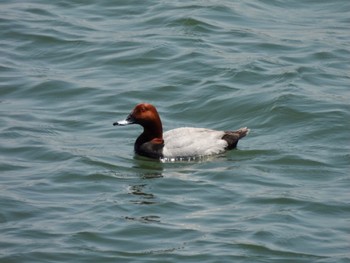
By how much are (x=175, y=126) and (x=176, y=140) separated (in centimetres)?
150

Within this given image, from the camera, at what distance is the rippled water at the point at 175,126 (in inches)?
443

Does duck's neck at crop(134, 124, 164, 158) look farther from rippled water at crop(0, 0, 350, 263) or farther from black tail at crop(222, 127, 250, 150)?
black tail at crop(222, 127, 250, 150)

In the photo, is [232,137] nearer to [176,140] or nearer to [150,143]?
[176,140]

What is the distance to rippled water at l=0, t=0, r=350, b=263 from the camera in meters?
11.3

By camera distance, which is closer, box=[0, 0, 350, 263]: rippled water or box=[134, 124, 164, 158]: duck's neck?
box=[0, 0, 350, 263]: rippled water

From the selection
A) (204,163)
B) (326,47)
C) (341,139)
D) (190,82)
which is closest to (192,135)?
(204,163)

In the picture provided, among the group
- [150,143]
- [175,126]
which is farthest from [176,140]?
[175,126]

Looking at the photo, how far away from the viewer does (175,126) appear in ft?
52.1

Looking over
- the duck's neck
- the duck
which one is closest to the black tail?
the duck

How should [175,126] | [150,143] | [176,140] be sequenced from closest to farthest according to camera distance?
[176,140] → [150,143] → [175,126]

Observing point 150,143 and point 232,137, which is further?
point 150,143

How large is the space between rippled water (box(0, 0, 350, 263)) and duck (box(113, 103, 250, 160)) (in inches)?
6.5

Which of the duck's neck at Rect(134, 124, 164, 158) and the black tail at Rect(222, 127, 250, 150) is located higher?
the black tail at Rect(222, 127, 250, 150)

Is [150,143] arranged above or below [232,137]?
below
